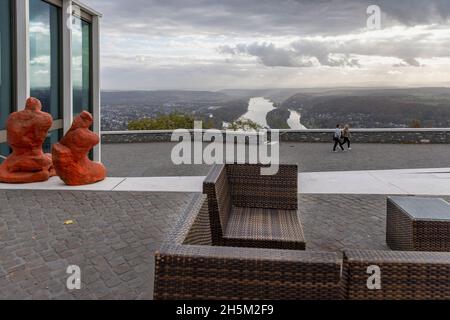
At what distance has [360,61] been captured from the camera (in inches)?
718

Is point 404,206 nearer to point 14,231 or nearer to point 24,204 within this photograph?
point 14,231

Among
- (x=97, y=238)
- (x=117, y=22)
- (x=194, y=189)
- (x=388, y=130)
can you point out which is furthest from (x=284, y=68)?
(x=97, y=238)

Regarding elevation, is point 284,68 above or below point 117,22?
below

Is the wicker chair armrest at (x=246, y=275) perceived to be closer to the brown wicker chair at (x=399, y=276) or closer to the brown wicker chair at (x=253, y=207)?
the brown wicker chair at (x=399, y=276)

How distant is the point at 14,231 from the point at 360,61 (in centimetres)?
1619

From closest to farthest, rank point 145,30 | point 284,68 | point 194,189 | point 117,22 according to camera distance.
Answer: point 194,189
point 284,68
point 117,22
point 145,30

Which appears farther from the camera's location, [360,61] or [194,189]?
[360,61]

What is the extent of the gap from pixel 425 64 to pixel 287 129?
5764mm

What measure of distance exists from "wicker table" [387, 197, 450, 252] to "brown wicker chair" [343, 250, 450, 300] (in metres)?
2.00

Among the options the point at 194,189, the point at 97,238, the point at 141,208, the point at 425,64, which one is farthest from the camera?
the point at 425,64

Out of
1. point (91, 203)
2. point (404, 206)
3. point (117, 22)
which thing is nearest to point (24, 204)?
point (91, 203)

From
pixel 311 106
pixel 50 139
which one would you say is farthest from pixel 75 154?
pixel 311 106

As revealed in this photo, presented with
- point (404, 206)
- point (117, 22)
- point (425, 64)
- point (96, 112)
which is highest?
point (117, 22)

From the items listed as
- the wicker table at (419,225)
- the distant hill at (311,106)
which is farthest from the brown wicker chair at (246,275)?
the distant hill at (311,106)
